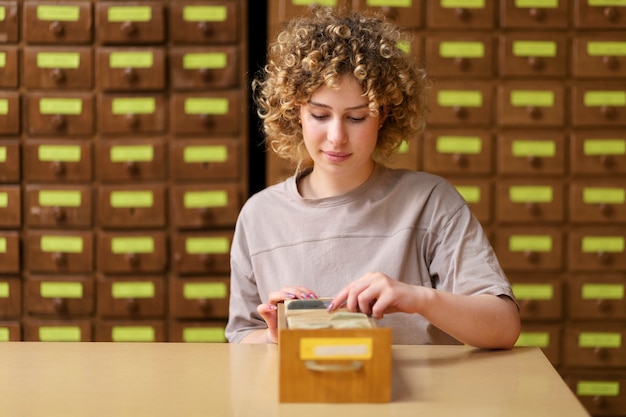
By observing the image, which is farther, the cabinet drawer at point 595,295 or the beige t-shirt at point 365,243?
the cabinet drawer at point 595,295

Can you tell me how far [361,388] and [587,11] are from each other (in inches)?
73.9

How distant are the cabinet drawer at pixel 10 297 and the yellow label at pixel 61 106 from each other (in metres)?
0.54

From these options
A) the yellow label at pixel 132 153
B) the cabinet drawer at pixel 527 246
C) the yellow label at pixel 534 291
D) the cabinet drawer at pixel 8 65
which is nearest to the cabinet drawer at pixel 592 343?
the yellow label at pixel 534 291

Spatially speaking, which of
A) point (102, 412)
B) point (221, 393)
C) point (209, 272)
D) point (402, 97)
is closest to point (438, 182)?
point (402, 97)

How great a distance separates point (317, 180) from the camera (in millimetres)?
1629

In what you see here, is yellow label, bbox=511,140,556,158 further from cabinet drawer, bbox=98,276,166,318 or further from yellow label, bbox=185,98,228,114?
cabinet drawer, bbox=98,276,166,318

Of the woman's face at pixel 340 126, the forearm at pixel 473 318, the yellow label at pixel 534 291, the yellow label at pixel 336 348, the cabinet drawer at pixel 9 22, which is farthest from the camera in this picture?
the yellow label at pixel 534 291

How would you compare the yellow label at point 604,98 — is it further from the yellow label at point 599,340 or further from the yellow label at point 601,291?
the yellow label at point 599,340

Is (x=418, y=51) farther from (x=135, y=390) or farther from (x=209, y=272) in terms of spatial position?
(x=135, y=390)

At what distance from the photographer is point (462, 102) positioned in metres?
2.58

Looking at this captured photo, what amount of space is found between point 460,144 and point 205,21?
87cm

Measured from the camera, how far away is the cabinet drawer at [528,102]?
8.45 ft

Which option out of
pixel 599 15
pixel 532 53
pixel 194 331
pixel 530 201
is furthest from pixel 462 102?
pixel 194 331

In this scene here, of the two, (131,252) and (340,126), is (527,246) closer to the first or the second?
(131,252)
